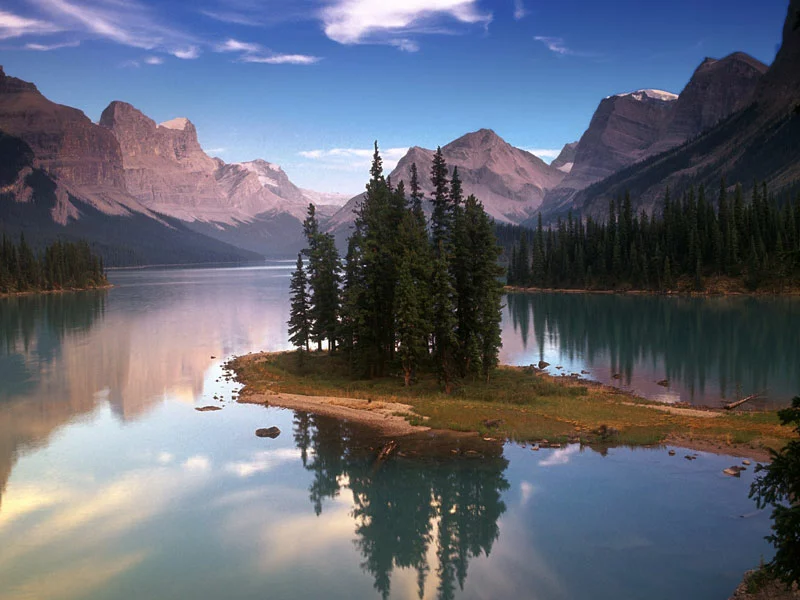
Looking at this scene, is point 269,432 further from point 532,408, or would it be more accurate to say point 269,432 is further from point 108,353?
point 108,353

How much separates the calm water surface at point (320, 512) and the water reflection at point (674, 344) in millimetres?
2476

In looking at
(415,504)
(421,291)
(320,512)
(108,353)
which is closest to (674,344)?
(421,291)

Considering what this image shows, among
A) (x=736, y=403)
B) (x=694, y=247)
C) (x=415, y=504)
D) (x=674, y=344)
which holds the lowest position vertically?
(x=415, y=504)

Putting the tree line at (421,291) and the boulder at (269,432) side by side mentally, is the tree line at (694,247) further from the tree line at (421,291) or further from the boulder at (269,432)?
the boulder at (269,432)

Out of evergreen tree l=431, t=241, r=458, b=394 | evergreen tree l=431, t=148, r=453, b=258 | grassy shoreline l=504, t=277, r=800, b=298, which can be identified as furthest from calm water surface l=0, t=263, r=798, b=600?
grassy shoreline l=504, t=277, r=800, b=298

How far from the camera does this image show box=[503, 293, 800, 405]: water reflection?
212ft

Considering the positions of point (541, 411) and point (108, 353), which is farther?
point (108, 353)

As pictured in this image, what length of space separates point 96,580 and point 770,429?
41776 millimetres

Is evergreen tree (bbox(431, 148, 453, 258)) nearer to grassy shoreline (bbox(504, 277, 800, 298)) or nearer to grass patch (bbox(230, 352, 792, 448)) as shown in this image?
grass patch (bbox(230, 352, 792, 448))

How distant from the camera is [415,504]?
113 ft

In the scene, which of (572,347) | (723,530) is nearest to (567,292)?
(572,347)

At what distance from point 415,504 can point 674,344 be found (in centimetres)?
6858

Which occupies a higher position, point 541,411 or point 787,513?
point 787,513

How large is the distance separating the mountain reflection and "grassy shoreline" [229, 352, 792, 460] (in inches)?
222
